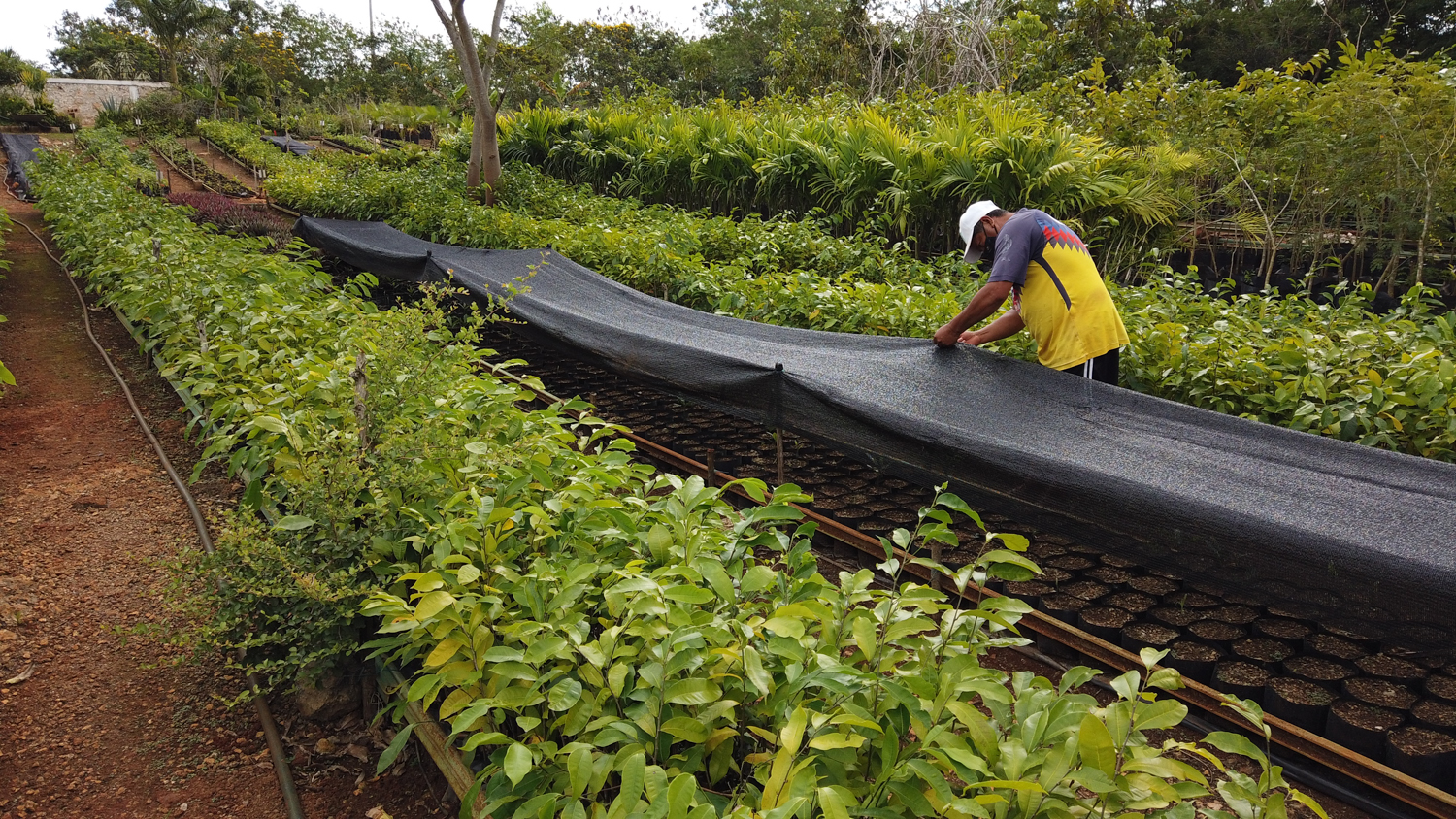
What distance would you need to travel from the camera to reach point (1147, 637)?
2.52 metres

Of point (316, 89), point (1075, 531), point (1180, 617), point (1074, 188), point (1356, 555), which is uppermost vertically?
point (316, 89)

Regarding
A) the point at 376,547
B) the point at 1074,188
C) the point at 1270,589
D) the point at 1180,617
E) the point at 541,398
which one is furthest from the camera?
the point at 1074,188

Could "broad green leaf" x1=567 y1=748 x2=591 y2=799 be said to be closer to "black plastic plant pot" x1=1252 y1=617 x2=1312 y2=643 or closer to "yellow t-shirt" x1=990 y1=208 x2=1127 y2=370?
"black plastic plant pot" x1=1252 y1=617 x2=1312 y2=643

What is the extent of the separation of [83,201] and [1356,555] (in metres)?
9.42

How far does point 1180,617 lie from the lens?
2.62 m

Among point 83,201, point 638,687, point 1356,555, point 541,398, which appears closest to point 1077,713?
point 638,687

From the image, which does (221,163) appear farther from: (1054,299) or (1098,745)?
(1098,745)

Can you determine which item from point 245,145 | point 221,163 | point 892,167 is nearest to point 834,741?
point 892,167

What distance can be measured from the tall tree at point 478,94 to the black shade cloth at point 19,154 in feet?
27.3

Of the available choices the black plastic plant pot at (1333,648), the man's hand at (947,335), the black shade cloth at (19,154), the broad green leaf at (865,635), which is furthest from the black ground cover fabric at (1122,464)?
the black shade cloth at (19,154)

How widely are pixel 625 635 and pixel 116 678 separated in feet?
5.90

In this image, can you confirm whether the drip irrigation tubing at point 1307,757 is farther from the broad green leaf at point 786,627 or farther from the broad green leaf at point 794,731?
the broad green leaf at point 794,731

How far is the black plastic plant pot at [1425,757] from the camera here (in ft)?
6.38

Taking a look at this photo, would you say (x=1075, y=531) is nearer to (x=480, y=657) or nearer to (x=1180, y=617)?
(x=1180, y=617)
